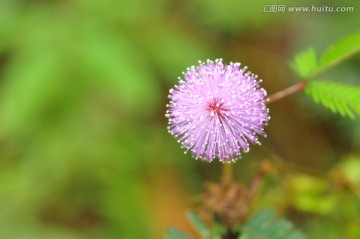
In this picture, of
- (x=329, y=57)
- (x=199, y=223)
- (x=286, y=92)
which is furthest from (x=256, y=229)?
(x=329, y=57)

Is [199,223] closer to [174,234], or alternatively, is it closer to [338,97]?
[174,234]

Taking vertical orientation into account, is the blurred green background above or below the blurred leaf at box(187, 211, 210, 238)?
above

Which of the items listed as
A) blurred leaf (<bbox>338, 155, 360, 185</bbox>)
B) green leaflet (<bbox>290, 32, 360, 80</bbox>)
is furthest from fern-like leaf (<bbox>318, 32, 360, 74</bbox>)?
blurred leaf (<bbox>338, 155, 360, 185</bbox>)

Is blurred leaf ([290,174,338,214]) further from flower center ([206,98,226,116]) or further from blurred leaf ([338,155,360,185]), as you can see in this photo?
flower center ([206,98,226,116])

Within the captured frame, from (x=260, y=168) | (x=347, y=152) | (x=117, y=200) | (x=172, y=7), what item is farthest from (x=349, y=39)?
(x=172, y=7)

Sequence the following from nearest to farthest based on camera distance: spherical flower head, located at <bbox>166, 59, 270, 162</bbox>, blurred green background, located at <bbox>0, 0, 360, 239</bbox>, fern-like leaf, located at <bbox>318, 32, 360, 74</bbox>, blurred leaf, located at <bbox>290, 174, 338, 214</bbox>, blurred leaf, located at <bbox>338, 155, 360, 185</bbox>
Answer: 1. spherical flower head, located at <bbox>166, 59, 270, 162</bbox>
2. fern-like leaf, located at <bbox>318, 32, 360, 74</bbox>
3. blurred leaf, located at <bbox>290, 174, 338, 214</bbox>
4. blurred leaf, located at <bbox>338, 155, 360, 185</bbox>
5. blurred green background, located at <bbox>0, 0, 360, 239</bbox>

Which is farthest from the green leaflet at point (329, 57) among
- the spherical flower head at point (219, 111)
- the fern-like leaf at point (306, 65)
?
the spherical flower head at point (219, 111)

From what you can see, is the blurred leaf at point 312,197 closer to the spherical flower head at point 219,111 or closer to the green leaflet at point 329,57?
the green leaflet at point 329,57

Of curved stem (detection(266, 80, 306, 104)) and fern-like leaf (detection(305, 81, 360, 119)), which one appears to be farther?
curved stem (detection(266, 80, 306, 104))
